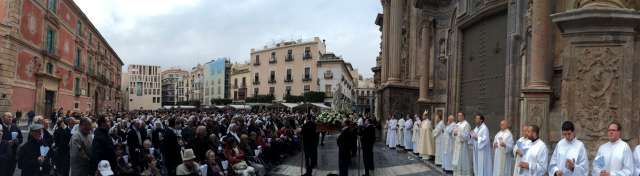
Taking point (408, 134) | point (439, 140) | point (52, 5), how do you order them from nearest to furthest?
point (439, 140)
point (408, 134)
point (52, 5)

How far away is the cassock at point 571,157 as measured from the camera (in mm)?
5711

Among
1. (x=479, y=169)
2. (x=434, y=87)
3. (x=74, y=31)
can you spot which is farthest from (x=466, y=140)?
(x=74, y=31)

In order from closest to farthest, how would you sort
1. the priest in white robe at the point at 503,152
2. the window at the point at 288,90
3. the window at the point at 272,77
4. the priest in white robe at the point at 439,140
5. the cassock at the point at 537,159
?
the cassock at the point at 537,159 → the priest in white robe at the point at 503,152 → the priest in white robe at the point at 439,140 → the window at the point at 288,90 → the window at the point at 272,77

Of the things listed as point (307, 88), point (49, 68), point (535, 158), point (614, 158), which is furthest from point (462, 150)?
point (307, 88)

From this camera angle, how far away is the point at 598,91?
6602 millimetres

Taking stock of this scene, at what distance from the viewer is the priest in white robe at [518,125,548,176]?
6336 mm

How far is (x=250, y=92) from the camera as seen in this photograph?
80.8 metres

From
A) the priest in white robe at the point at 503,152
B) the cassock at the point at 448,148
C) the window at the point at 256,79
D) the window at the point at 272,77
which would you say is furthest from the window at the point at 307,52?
the priest in white robe at the point at 503,152

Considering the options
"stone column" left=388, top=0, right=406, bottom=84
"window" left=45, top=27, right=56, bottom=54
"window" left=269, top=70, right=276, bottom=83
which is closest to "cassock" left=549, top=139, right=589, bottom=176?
"stone column" left=388, top=0, right=406, bottom=84

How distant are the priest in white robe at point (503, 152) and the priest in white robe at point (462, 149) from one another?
1.98 meters

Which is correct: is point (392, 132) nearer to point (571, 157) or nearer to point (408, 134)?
point (408, 134)

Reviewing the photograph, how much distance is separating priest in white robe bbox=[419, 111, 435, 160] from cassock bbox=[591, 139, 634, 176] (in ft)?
29.7

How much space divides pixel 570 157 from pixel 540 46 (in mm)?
3318

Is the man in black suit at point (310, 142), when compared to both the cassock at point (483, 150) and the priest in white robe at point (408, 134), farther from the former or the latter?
the priest in white robe at point (408, 134)
